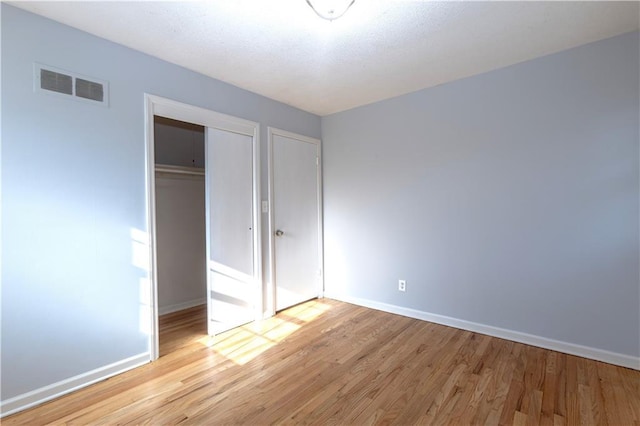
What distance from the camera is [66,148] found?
1968 mm

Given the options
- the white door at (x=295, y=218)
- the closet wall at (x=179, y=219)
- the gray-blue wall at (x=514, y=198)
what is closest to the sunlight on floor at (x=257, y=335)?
the white door at (x=295, y=218)

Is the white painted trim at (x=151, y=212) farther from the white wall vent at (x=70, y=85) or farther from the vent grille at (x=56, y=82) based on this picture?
the vent grille at (x=56, y=82)

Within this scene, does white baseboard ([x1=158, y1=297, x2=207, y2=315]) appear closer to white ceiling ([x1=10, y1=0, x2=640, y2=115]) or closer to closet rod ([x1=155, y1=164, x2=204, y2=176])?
closet rod ([x1=155, y1=164, x2=204, y2=176])

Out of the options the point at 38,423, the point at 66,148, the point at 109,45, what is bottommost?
the point at 38,423

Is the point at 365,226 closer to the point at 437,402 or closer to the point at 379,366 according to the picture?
the point at 379,366

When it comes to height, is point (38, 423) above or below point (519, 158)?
below

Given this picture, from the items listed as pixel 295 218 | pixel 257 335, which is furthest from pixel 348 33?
pixel 257 335

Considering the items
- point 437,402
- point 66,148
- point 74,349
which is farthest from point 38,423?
point 437,402

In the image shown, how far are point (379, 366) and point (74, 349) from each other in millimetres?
2110

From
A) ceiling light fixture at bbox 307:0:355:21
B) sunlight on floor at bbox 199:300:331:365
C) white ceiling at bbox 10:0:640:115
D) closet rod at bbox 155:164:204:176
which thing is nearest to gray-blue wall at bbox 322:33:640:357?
white ceiling at bbox 10:0:640:115

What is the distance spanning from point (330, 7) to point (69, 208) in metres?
2.08

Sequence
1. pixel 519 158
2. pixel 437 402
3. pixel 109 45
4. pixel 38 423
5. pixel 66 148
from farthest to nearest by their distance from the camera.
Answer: pixel 519 158, pixel 109 45, pixel 66 148, pixel 437 402, pixel 38 423

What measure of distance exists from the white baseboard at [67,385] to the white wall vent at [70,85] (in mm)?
1862

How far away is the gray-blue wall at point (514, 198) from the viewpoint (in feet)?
7.27
